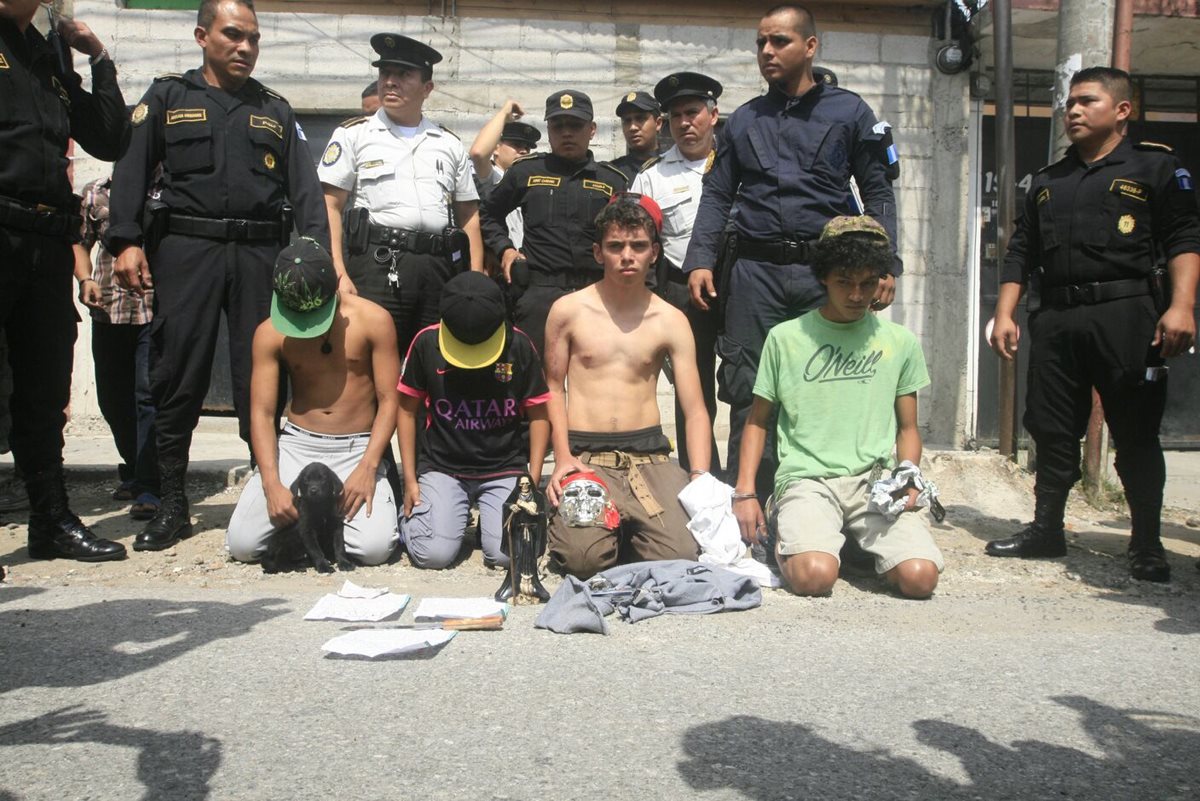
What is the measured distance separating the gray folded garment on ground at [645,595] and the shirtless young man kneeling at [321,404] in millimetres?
Answer: 1123

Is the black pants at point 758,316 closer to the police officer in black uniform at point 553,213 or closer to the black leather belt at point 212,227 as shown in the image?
the police officer in black uniform at point 553,213

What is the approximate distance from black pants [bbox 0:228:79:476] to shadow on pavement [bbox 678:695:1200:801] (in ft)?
10.5

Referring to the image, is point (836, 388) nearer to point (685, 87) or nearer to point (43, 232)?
point (685, 87)

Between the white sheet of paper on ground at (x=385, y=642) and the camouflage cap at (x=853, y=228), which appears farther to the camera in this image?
the camouflage cap at (x=853, y=228)

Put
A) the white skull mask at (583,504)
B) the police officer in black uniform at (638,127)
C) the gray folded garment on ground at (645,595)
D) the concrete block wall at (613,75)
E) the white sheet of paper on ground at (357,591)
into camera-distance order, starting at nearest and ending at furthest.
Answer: the gray folded garment on ground at (645,595) → the white sheet of paper on ground at (357,591) → the white skull mask at (583,504) → the police officer in black uniform at (638,127) → the concrete block wall at (613,75)

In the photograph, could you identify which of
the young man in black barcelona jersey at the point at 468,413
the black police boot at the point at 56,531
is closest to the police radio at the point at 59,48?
the black police boot at the point at 56,531

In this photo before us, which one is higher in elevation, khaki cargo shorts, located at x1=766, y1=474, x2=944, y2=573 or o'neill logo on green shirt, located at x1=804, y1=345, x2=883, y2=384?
o'neill logo on green shirt, located at x1=804, y1=345, x2=883, y2=384

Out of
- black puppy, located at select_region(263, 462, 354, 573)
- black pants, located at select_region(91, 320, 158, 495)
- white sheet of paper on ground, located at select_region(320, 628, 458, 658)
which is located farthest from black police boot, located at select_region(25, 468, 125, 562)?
white sheet of paper on ground, located at select_region(320, 628, 458, 658)

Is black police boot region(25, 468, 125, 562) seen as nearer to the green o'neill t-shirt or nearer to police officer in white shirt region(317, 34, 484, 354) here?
police officer in white shirt region(317, 34, 484, 354)

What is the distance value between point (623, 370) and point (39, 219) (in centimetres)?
246

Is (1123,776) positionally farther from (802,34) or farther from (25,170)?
(25,170)

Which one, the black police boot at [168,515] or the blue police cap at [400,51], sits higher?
the blue police cap at [400,51]

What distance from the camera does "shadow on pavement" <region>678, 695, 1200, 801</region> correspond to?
232 cm

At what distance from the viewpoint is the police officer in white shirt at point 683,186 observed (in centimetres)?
560
